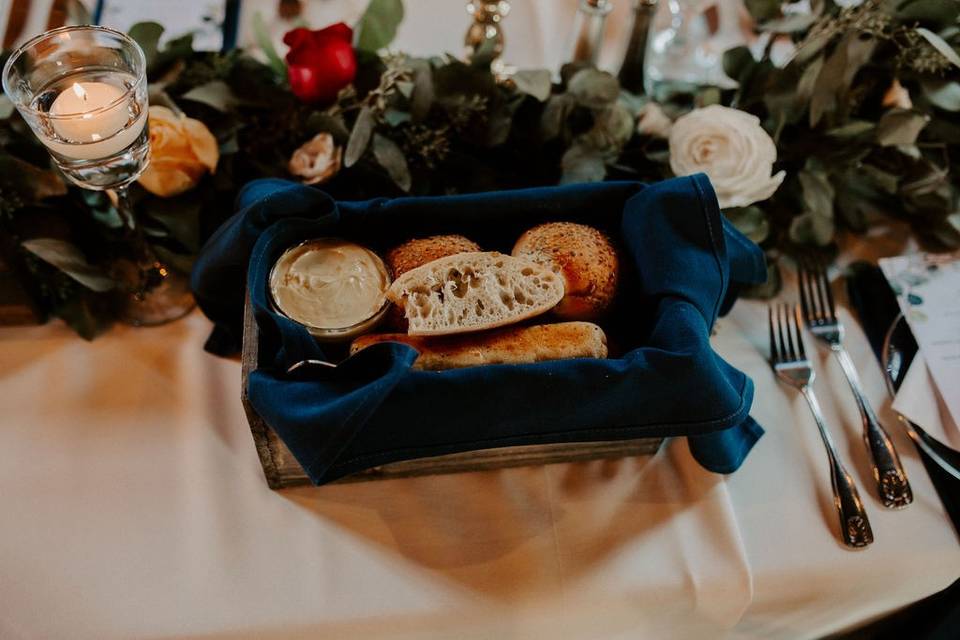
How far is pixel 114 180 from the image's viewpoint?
0.72 m

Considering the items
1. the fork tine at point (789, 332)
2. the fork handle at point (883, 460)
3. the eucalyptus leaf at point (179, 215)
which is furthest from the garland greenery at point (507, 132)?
the fork handle at point (883, 460)

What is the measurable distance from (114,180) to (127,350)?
0.22 metres

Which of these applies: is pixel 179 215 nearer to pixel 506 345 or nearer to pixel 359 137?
pixel 359 137

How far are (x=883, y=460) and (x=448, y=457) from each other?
47 centimetres

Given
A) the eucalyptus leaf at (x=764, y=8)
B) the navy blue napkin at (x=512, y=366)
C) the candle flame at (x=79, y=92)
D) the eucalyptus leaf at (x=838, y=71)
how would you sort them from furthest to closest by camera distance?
the eucalyptus leaf at (x=764, y=8), the eucalyptus leaf at (x=838, y=71), the candle flame at (x=79, y=92), the navy blue napkin at (x=512, y=366)

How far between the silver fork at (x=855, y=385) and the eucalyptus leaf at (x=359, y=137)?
580 mm

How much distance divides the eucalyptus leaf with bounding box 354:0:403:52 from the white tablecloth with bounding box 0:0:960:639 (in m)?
0.46

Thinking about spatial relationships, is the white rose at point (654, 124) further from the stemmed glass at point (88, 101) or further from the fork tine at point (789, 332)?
the stemmed glass at point (88, 101)

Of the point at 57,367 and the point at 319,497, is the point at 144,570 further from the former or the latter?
the point at 57,367

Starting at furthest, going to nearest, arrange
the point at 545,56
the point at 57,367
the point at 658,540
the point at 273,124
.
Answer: the point at 545,56 < the point at 273,124 < the point at 57,367 < the point at 658,540

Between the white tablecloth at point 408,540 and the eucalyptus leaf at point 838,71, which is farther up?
the eucalyptus leaf at point 838,71

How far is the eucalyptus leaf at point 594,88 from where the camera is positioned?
922 millimetres

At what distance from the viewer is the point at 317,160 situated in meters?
0.87

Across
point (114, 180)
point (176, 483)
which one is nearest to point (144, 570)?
point (176, 483)
